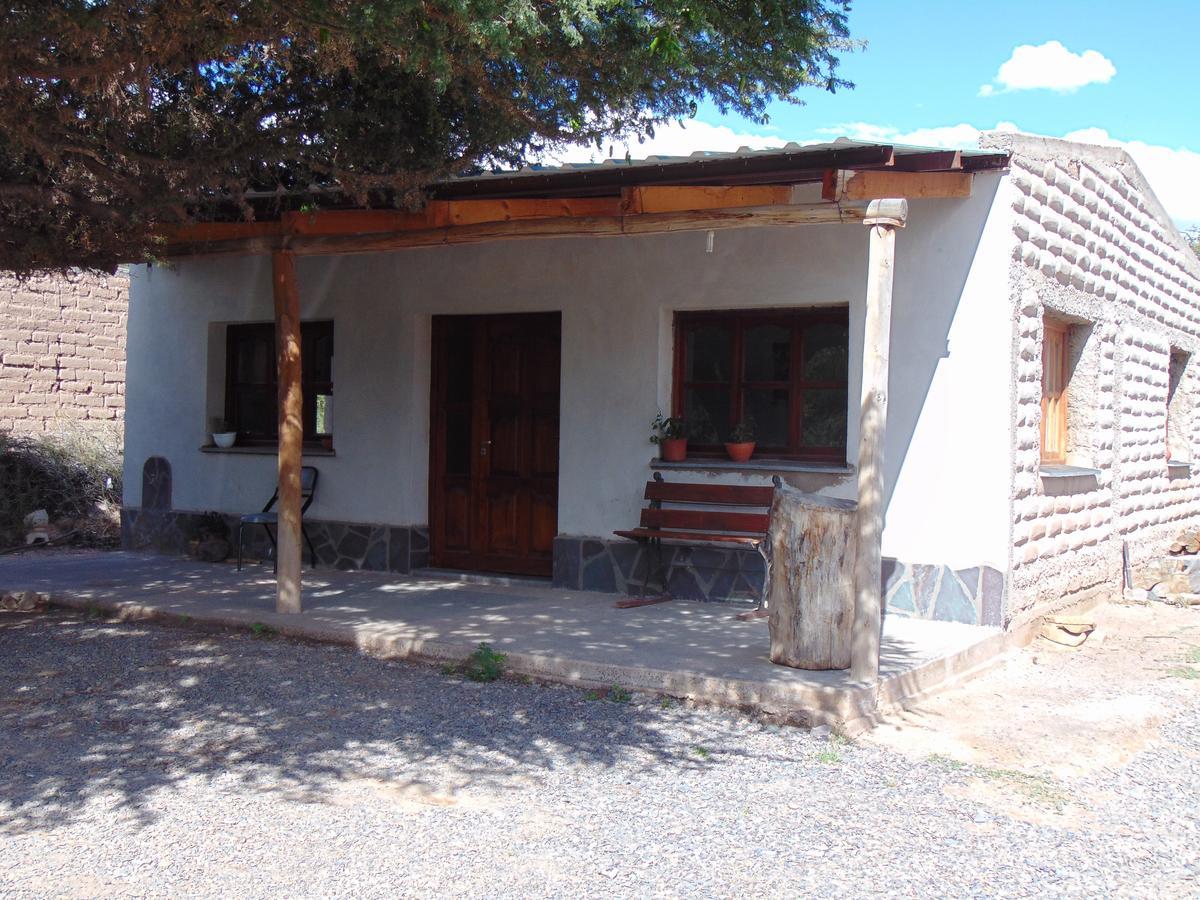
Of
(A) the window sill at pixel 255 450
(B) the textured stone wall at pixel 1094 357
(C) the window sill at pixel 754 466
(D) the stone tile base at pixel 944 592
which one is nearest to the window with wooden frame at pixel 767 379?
(C) the window sill at pixel 754 466

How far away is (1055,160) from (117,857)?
24.2 ft

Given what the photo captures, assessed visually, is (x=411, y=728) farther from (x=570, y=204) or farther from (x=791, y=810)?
(x=570, y=204)

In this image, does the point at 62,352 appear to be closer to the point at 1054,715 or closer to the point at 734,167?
the point at 734,167

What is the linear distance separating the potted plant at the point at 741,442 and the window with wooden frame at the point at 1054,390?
91.8 inches

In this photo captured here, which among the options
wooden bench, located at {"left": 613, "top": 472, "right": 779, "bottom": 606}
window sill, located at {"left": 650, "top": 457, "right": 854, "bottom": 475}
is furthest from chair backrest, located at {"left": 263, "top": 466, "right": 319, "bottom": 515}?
window sill, located at {"left": 650, "top": 457, "right": 854, "bottom": 475}

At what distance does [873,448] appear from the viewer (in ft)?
18.6

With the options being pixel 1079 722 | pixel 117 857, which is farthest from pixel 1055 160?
pixel 117 857

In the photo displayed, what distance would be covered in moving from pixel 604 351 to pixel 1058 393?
3703 millimetres

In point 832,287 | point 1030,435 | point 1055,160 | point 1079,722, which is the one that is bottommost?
point 1079,722

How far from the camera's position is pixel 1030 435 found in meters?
7.74

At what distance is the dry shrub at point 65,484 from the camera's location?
12047 mm

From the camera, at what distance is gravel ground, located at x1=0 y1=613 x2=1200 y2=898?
3.59 metres

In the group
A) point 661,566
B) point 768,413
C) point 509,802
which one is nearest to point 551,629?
point 661,566

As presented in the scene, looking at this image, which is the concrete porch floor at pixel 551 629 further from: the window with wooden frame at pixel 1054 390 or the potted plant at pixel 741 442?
the window with wooden frame at pixel 1054 390
